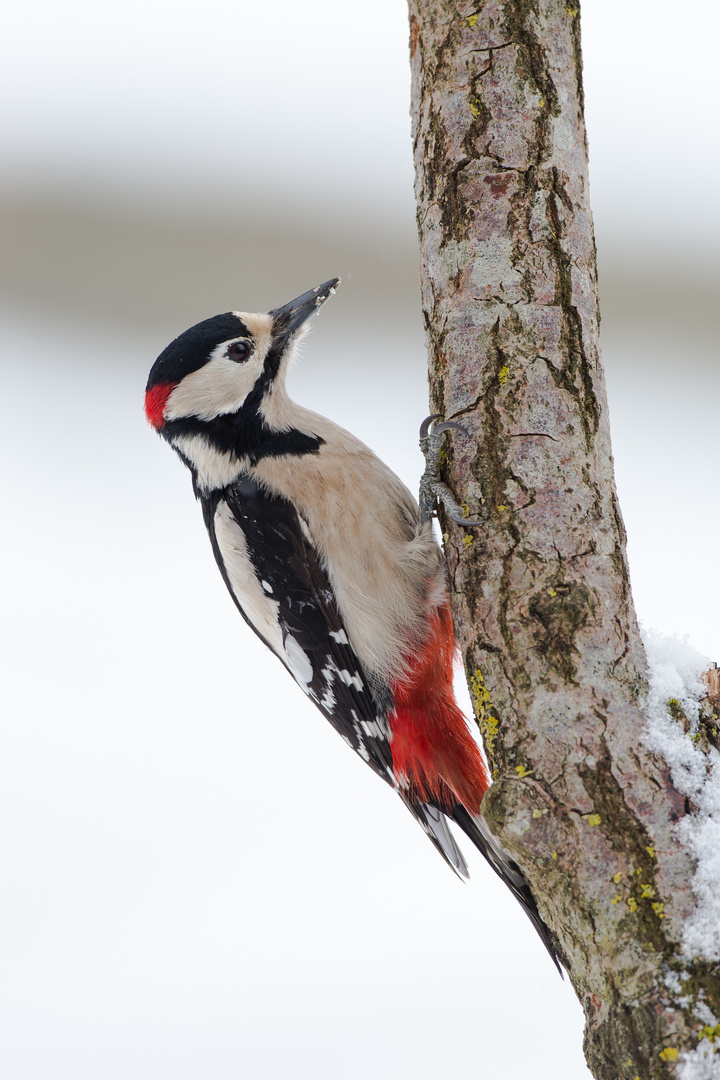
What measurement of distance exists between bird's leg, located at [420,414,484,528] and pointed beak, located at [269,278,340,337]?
2.18 ft

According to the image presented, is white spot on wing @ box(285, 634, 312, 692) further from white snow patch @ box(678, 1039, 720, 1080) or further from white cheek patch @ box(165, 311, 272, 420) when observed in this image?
white snow patch @ box(678, 1039, 720, 1080)

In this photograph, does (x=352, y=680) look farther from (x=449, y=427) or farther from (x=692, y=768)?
(x=692, y=768)

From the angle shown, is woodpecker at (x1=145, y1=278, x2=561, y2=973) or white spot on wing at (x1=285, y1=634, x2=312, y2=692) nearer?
woodpecker at (x1=145, y1=278, x2=561, y2=973)

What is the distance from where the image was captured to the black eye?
6.75 ft

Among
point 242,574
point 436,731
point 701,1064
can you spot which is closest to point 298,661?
point 242,574

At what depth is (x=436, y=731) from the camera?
196 centimetres

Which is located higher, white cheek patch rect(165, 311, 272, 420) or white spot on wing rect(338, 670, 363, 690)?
white cheek patch rect(165, 311, 272, 420)

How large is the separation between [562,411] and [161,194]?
364 cm

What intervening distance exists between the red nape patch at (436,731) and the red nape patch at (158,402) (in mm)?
833

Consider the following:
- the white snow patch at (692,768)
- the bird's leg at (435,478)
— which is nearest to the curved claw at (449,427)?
the bird's leg at (435,478)

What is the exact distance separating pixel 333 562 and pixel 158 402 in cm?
61

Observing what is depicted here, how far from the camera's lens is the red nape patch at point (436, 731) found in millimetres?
1916

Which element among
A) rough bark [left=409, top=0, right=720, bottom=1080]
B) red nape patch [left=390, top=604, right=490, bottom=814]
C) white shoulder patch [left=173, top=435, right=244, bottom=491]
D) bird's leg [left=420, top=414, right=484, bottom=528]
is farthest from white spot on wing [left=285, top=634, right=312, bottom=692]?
rough bark [left=409, top=0, right=720, bottom=1080]

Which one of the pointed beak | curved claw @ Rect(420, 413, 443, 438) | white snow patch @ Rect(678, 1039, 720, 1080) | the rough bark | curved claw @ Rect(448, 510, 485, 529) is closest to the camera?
white snow patch @ Rect(678, 1039, 720, 1080)
